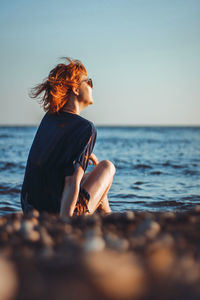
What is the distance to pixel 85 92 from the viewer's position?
3379 millimetres

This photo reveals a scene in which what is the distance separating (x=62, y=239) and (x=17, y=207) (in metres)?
3.68

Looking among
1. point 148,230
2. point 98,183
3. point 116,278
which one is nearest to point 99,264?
point 116,278

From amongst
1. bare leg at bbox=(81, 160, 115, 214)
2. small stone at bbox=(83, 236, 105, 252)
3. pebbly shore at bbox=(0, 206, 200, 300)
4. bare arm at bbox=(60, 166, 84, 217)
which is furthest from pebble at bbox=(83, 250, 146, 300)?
bare leg at bbox=(81, 160, 115, 214)

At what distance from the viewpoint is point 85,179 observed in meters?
3.52

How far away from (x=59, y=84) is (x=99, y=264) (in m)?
2.38

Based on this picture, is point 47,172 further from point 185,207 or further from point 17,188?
point 17,188

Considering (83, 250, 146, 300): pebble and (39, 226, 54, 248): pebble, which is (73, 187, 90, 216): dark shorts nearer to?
(39, 226, 54, 248): pebble

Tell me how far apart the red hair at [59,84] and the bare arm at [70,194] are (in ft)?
2.25

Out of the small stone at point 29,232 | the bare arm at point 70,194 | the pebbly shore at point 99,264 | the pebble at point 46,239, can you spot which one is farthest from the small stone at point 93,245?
the bare arm at point 70,194

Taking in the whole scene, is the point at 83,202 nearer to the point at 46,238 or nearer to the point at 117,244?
the point at 46,238

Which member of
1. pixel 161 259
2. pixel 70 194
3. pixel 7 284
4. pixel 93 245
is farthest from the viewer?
pixel 70 194

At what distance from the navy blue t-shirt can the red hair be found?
0.19 m

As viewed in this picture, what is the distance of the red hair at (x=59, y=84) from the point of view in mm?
3258

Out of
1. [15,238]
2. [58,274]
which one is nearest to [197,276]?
[58,274]
